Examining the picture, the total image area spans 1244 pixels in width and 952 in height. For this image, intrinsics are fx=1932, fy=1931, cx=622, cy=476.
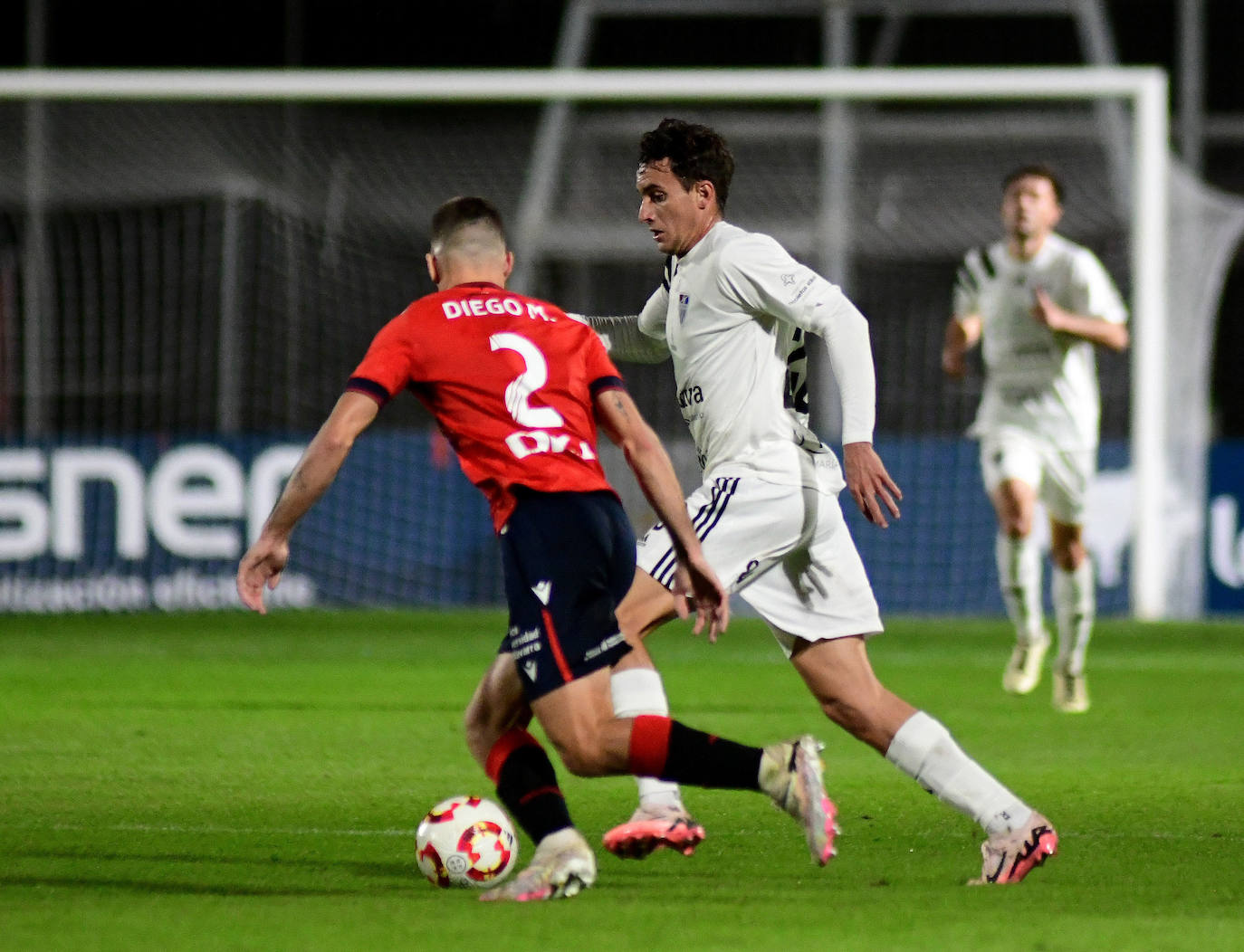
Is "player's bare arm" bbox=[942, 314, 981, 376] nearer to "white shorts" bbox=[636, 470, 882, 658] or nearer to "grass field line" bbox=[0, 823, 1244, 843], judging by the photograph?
"grass field line" bbox=[0, 823, 1244, 843]

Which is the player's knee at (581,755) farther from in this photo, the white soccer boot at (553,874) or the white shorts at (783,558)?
the white shorts at (783,558)

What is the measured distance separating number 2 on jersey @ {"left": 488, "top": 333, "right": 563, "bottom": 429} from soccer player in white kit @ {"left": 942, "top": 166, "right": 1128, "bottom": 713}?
15.0 feet

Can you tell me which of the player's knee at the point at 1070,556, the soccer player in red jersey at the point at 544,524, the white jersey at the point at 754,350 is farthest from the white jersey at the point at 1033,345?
the soccer player in red jersey at the point at 544,524

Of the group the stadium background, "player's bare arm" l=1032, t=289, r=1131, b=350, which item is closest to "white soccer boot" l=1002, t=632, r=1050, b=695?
"player's bare arm" l=1032, t=289, r=1131, b=350

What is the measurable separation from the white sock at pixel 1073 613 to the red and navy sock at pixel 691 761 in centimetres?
443

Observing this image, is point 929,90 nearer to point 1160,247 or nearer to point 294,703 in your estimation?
point 1160,247

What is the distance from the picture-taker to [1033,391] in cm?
903

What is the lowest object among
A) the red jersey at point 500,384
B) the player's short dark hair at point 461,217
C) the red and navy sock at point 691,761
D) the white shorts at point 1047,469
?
the red and navy sock at point 691,761

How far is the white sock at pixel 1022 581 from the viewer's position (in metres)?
8.95

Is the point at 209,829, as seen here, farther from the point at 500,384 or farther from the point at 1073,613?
the point at 1073,613

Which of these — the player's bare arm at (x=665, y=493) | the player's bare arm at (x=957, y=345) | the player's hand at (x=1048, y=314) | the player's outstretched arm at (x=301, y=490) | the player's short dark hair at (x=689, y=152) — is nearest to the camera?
the player's outstretched arm at (x=301, y=490)

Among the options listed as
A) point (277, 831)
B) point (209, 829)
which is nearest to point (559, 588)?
point (277, 831)

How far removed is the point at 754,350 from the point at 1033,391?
4.33 meters

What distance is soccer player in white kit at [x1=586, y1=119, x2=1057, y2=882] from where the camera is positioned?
4633mm
